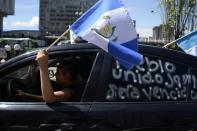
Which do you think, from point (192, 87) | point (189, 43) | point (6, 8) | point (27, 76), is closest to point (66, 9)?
point (189, 43)

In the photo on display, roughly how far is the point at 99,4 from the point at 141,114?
0.89m

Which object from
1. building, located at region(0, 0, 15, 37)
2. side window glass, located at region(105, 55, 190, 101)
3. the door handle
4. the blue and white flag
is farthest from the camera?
building, located at region(0, 0, 15, 37)

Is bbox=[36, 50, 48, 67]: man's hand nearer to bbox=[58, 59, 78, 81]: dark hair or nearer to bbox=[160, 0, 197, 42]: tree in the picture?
bbox=[58, 59, 78, 81]: dark hair

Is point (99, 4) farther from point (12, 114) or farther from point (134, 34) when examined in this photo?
point (12, 114)

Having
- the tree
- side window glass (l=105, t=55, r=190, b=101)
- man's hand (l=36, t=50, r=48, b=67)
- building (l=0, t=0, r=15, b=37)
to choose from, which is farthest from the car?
building (l=0, t=0, r=15, b=37)

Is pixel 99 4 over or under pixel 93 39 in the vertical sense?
over

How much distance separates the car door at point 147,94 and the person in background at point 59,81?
0.24 metres

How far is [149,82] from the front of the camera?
4059mm

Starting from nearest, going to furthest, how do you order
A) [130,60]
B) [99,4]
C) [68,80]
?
[130,60] → [99,4] → [68,80]

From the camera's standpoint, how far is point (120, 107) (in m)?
3.97

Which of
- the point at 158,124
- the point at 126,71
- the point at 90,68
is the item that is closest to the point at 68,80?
the point at 90,68

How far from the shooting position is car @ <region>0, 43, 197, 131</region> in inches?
155

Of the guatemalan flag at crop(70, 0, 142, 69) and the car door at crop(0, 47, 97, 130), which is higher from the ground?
the guatemalan flag at crop(70, 0, 142, 69)

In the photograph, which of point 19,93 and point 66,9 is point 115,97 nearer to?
point 19,93
